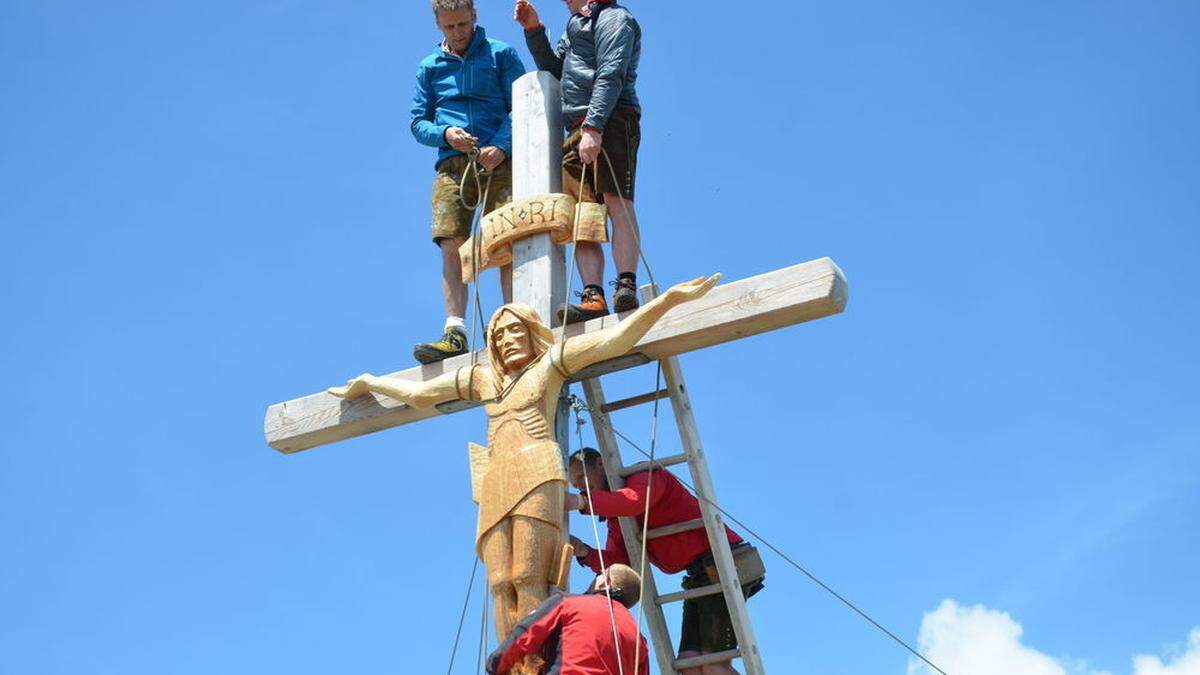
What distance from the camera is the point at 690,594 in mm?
7730

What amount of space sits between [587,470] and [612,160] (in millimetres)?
1427

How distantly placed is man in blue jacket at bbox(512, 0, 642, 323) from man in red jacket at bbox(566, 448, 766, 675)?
0.78 m

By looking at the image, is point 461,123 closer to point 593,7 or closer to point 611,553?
point 593,7

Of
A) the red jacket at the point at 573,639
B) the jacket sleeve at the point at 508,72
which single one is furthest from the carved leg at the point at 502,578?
the jacket sleeve at the point at 508,72

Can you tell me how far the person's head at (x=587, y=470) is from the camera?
768 cm

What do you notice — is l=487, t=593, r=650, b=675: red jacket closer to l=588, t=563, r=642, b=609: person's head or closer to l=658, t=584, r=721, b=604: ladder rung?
l=588, t=563, r=642, b=609: person's head

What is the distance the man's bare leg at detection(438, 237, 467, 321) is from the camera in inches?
325

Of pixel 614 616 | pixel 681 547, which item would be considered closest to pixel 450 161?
pixel 681 547

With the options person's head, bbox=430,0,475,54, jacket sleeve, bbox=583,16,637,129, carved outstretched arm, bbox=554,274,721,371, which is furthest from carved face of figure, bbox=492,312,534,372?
person's head, bbox=430,0,475,54

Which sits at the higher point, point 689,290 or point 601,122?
point 601,122

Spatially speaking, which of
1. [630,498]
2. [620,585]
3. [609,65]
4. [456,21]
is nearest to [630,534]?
[630,498]

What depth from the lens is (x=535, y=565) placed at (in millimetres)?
6820

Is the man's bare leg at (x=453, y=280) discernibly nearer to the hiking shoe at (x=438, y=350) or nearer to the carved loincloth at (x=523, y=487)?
the hiking shoe at (x=438, y=350)

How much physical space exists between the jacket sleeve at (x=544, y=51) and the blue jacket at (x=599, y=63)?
0.02 m
